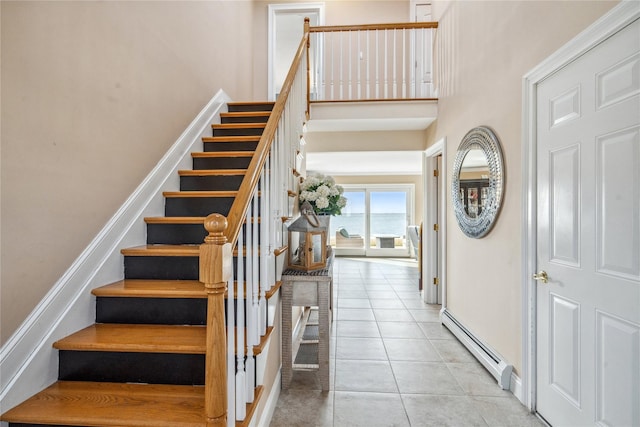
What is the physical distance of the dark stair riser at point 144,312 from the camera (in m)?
1.68

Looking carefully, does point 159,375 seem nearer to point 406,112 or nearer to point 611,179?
point 611,179

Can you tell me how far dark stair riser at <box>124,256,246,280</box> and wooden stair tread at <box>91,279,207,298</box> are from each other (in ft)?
0.30

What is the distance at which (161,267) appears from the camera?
1.96m

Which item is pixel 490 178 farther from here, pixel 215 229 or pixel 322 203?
pixel 215 229

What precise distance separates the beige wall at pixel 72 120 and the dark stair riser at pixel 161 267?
0.29 m

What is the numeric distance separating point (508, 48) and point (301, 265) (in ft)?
6.80

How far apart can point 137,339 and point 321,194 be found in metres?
1.59

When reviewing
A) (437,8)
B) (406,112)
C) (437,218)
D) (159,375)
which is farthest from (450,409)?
(437,8)

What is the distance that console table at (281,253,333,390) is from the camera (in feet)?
7.06

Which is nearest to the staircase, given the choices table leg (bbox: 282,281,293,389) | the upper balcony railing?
table leg (bbox: 282,281,293,389)

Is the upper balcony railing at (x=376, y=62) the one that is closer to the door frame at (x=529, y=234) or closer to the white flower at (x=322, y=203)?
the white flower at (x=322, y=203)

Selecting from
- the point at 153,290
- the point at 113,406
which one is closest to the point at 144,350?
the point at 113,406

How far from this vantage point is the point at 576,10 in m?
1.57

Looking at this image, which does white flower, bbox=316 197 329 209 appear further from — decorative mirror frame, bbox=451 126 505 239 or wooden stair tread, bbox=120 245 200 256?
decorative mirror frame, bbox=451 126 505 239
